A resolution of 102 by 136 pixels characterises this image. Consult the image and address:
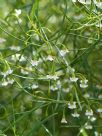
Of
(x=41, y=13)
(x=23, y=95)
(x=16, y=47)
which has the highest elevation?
(x=41, y=13)

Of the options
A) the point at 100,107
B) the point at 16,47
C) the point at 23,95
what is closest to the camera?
the point at 100,107

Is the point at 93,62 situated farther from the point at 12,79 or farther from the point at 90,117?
the point at 12,79

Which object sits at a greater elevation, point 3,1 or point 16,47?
point 3,1

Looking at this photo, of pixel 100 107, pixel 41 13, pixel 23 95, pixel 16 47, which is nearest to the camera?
pixel 100 107

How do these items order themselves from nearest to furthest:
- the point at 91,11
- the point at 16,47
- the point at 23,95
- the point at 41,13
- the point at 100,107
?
the point at 91,11
the point at 100,107
the point at 16,47
the point at 23,95
the point at 41,13

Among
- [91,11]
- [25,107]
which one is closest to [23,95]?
[25,107]

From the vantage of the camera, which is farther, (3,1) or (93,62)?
(3,1)

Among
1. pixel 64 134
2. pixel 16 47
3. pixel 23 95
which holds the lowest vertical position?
pixel 64 134

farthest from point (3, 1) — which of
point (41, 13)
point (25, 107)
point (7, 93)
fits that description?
point (25, 107)

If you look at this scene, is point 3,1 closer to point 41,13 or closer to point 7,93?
point 41,13
